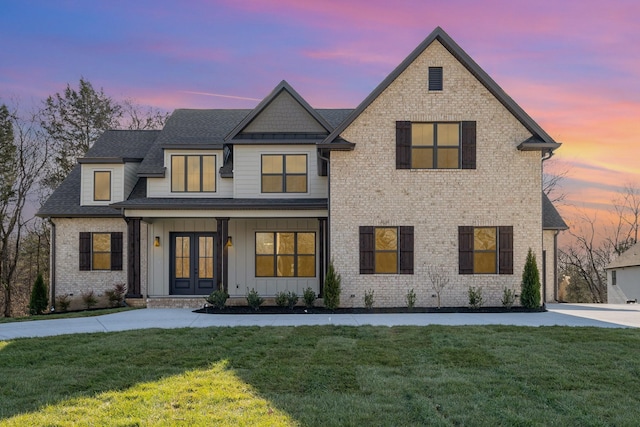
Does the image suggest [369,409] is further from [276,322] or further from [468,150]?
[468,150]

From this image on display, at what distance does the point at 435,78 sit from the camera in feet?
54.2

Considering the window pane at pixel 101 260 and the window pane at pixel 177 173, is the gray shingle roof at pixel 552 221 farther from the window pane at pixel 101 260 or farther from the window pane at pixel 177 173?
Result: the window pane at pixel 101 260

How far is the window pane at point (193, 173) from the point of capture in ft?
64.7

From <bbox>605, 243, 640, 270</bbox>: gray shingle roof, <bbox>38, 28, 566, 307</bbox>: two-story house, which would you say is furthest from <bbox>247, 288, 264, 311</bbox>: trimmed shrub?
<bbox>605, 243, 640, 270</bbox>: gray shingle roof

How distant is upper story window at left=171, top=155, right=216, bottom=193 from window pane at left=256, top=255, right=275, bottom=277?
3099mm

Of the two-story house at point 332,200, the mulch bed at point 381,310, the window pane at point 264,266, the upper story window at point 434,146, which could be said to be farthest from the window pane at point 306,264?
the upper story window at point 434,146

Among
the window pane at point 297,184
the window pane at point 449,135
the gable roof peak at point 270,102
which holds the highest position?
the gable roof peak at point 270,102

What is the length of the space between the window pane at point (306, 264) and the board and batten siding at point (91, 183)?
7.32 m

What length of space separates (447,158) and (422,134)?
107 centimetres

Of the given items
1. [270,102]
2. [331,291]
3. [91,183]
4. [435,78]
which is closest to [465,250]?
[331,291]

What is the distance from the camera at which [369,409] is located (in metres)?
6.09

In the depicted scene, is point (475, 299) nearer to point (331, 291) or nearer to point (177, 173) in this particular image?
point (331, 291)

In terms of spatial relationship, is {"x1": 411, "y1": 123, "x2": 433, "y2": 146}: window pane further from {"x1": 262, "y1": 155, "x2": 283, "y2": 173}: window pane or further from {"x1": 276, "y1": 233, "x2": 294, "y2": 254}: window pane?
{"x1": 276, "y1": 233, "x2": 294, "y2": 254}: window pane

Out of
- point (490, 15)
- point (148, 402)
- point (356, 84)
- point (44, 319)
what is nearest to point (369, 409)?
point (148, 402)
